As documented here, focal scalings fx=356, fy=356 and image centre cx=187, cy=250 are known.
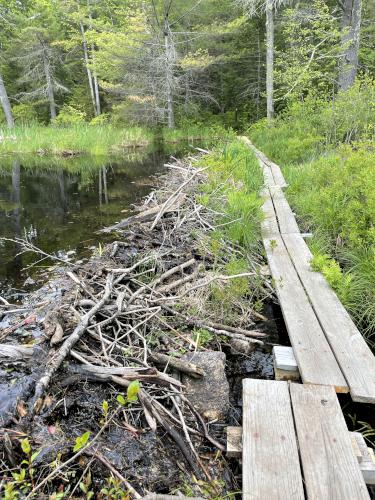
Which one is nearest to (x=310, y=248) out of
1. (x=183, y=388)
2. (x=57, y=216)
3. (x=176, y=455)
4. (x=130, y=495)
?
(x=183, y=388)

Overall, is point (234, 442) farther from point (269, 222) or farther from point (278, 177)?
point (278, 177)

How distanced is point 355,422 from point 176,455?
1.23 m

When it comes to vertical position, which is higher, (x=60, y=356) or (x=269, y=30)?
(x=269, y=30)

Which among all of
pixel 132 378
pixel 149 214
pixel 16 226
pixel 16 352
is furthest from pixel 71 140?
pixel 132 378

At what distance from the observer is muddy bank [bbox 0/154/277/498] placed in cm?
174

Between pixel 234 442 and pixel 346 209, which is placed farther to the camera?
pixel 346 209

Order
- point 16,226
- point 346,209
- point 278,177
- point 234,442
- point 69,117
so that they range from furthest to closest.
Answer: point 69,117, point 278,177, point 16,226, point 346,209, point 234,442

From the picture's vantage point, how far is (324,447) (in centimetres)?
182

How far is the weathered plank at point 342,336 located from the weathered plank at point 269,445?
19.1 inches

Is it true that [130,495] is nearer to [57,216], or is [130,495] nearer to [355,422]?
[355,422]

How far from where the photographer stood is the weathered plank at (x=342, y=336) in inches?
89.3

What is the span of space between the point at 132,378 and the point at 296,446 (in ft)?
3.27

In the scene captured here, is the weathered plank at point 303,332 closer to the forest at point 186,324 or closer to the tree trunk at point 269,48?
the forest at point 186,324

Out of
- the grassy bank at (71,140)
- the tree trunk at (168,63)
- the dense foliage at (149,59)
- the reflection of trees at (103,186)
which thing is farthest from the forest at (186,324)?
the dense foliage at (149,59)
